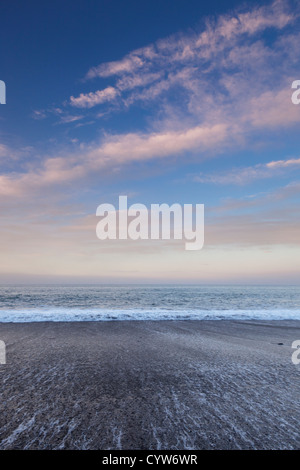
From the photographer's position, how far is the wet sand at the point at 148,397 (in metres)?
2.84

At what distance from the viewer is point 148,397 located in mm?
3928

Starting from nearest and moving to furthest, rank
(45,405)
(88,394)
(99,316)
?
(45,405), (88,394), (99,316)

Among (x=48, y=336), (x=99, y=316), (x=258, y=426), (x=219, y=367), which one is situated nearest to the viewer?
(x=258, y=426)

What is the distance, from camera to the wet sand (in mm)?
2838

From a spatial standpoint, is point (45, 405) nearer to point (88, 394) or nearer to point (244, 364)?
point (88, 394)

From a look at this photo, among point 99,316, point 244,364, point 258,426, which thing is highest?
point 258,426
